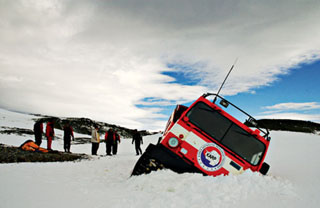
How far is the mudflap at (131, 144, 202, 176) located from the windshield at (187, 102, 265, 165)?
96 cm

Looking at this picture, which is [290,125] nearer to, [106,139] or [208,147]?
[106,139]

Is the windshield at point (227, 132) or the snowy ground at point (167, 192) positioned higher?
the windshield at point (227, 132)

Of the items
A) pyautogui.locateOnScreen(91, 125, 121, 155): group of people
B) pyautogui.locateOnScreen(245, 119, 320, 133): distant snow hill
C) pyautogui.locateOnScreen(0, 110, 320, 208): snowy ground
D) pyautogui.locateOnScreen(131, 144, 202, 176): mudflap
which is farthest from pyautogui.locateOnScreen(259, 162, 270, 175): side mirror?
pyautogui.locateOnScreen(245, 119, 320, 133): distant snow hill

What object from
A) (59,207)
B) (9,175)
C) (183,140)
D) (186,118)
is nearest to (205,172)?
(183,140)

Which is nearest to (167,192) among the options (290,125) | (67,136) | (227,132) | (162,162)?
(162,162)

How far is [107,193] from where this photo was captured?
181 inches

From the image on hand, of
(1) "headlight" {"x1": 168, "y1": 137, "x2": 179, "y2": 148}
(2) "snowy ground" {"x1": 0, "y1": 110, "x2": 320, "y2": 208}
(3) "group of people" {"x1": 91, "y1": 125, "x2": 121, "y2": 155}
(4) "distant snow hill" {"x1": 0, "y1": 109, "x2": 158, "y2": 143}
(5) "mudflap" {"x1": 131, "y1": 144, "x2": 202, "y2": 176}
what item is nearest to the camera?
(2) "snowy ground" {"x1": 0, "y1": 110, "x2": 320, "y2": 208}

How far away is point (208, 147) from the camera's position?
5.26m

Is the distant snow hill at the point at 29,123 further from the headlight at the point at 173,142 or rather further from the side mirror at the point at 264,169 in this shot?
the side mirror at the point at 264,169

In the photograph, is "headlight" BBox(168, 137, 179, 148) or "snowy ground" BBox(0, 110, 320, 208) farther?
"headlight" BBox(168, 137, 179, 148)

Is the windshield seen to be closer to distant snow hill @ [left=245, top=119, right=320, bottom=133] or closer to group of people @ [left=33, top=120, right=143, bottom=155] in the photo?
group of people @ [left=33, top=120, right=143, bottom=155]

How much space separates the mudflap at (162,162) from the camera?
5.12m

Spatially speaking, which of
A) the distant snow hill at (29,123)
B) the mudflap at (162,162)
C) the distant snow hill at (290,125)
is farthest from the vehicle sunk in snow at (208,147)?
the distant snow hill at (290,125)

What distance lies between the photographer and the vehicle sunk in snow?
16.9ft
